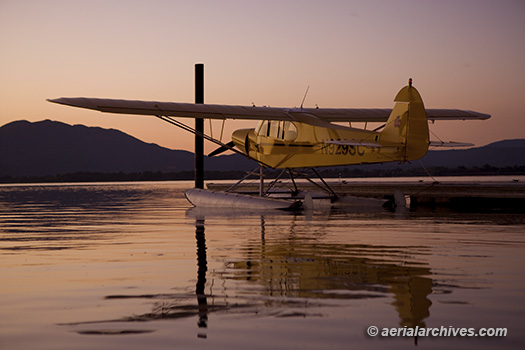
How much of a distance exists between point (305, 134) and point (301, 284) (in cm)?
1271

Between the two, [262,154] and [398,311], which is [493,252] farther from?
[262,154]

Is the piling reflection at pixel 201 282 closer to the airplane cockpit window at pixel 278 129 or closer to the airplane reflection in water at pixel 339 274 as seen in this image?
the airplane reflection in water at pixel 339 274

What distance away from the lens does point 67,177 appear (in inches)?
4916

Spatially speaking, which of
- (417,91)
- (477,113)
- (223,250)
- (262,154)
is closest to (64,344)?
(223,250)

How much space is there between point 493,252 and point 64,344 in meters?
5.65

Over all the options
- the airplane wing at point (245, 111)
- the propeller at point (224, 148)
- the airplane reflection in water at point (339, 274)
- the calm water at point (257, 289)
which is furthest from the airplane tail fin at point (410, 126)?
the airplane reflection in water at point (339, 274)

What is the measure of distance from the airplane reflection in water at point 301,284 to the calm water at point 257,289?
0.05 ft

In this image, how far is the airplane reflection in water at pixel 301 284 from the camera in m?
4.73

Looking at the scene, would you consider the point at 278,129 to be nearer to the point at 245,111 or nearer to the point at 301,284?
the point at 245,111

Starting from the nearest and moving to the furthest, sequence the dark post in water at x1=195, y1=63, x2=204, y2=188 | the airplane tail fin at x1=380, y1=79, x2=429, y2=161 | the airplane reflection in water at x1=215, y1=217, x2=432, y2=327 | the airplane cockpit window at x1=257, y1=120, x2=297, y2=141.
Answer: the airplane reflection in water at x1=215, y1=217, x2=432, y2=327, the airplane tail fin at x1=380, y1=79, x2=429, y2=161, the airplane cockpit window at x1=257, y1=120, x2=297, y2=141, the dark post in water at x1=195, y1=63, x2=204, y2=188

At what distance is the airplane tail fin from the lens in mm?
16359

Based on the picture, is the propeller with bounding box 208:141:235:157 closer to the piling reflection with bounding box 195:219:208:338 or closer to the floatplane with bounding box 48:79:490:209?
the floatplane with bounding box 48:79:490:209

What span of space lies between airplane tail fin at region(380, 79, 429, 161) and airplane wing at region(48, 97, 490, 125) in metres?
2.33

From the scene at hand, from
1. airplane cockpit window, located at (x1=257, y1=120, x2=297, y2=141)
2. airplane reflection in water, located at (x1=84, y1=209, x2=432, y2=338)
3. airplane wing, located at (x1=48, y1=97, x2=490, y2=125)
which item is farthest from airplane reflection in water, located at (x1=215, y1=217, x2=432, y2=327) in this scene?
airplane cockpit window, located at (x1=257, y1=120, x2=297, y2=141)
